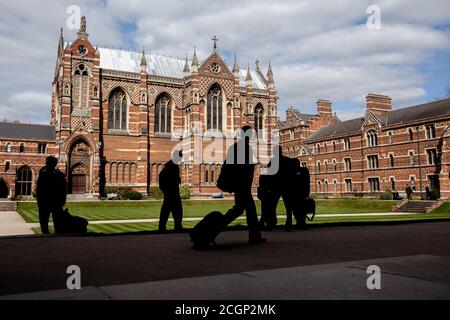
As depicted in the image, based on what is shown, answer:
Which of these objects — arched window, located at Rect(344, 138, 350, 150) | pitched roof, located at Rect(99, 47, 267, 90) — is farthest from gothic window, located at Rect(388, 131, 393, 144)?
pitched roof, located at Rect(99, 47, 267, 90)

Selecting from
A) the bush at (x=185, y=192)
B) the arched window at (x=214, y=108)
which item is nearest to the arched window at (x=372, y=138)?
the arched window at (x=214, y=108)

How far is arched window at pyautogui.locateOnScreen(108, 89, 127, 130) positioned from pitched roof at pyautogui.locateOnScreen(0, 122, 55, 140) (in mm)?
8001

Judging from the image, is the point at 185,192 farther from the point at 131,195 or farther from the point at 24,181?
the point at 24,181

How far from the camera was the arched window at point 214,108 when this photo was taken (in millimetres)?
54438

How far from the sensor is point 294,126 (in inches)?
2562

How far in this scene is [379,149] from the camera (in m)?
49.9

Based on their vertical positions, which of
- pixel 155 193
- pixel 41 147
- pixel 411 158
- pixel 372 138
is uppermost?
pixel 372 138

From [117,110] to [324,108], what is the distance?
34.1m

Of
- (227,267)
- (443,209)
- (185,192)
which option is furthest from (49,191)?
(185,192)

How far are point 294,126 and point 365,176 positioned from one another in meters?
17.0

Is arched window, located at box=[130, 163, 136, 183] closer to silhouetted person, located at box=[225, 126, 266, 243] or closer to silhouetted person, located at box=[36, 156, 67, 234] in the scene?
silhouetted person, located at box=[36, 156, 67, 234]

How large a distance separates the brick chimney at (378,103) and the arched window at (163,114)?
28059 mm
